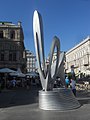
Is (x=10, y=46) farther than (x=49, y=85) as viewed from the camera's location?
Yes

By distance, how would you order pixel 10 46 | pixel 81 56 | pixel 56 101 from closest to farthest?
pixel 56 101
pixel 10 46
pixel 81 56

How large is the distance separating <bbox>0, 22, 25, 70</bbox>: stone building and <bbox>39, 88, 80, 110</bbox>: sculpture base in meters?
59.0

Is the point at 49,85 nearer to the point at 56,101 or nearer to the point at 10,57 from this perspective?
the point at 56,101

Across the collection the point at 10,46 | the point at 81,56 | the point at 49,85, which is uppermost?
the point at 81,56

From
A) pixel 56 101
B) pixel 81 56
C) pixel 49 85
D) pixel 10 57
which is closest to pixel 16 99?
pixel 49 85

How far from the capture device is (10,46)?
74.1 meters

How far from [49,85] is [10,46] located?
5913 centimetres

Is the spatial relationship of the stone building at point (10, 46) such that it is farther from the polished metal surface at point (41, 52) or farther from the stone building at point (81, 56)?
the polished metal surface at point (41, 52)

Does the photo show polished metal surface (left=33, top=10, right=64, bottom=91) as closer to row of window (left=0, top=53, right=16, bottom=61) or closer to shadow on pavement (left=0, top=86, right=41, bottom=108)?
shadow on pavement (left=0, top=86, right=41, bottom=108)

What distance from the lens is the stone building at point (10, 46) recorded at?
7350 centimetres

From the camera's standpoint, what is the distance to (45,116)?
12.2 meters

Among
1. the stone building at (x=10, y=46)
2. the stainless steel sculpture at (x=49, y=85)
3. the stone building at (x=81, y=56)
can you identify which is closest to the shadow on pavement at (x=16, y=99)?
the stainless steel sculpture at (x=49, y=85)

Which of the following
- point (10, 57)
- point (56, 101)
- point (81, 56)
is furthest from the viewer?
point (81, 56)

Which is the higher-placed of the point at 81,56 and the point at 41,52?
the point at 81,56
